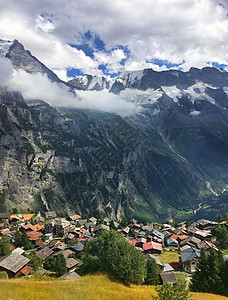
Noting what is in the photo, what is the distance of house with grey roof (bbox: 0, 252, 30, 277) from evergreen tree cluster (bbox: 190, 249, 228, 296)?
149 ft

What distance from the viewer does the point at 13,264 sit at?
59.4 meters

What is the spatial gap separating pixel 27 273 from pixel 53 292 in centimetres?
4568

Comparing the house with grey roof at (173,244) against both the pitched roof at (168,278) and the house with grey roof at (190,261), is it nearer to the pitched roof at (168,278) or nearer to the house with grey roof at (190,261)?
the house with grey roof at (190,261)

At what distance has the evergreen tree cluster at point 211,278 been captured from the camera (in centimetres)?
3788

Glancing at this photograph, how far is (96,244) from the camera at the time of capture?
44.8 metres

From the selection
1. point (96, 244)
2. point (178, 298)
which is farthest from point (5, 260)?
point (178, 298)

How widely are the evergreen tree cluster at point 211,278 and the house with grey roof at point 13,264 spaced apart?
149ft

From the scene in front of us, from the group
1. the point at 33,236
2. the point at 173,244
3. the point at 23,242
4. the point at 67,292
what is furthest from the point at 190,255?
the point at 33,236

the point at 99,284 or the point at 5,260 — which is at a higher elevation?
the point at 99,284

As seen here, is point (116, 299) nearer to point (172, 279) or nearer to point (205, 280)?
point (205, 280)

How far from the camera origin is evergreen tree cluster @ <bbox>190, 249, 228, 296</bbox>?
3788cm

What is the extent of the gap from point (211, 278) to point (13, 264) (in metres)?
51.1

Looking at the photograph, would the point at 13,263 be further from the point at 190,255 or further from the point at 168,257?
the point at 168,257

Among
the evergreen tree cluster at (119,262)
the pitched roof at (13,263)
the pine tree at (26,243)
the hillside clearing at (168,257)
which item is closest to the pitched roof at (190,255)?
the hillside clearing at (168,257)
